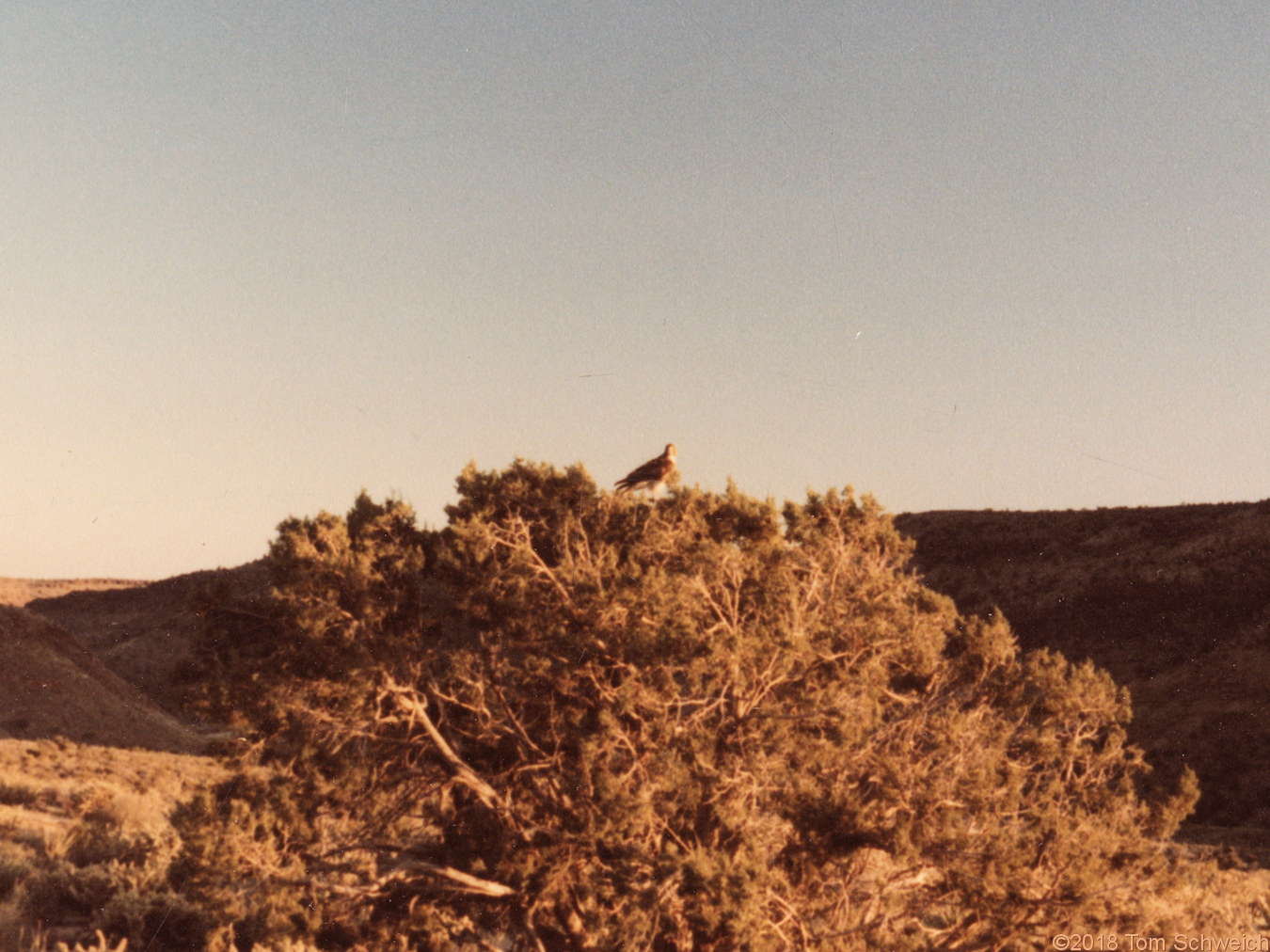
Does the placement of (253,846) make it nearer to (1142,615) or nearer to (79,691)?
(79,691)

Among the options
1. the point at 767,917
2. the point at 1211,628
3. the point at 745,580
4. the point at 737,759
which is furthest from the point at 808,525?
the point at 1211,628

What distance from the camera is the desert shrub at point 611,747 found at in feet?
28.6

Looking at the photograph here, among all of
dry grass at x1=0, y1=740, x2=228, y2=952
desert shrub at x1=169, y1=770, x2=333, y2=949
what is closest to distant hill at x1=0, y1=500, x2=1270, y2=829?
dry grass at x1=0, y1=740, x2=228, y2=952

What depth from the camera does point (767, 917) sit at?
28.3ft

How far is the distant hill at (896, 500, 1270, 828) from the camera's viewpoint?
119 feet

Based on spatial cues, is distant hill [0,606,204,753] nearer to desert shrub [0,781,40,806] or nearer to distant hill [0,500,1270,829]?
distant hill [0,500,1270,829]

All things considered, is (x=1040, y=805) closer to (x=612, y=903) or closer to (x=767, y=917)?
(x=767, y=917)

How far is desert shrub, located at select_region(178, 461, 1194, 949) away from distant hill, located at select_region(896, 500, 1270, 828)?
28.3 metres

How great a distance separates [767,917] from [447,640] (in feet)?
13.6

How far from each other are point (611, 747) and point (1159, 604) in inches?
1925

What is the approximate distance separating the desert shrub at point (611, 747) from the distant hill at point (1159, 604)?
28.3m

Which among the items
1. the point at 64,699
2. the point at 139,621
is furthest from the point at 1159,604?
the point at 139,621

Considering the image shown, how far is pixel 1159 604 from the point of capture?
4881 cm

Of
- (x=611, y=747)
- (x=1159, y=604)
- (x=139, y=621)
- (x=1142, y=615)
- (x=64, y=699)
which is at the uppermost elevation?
(x=1159, y=604)
